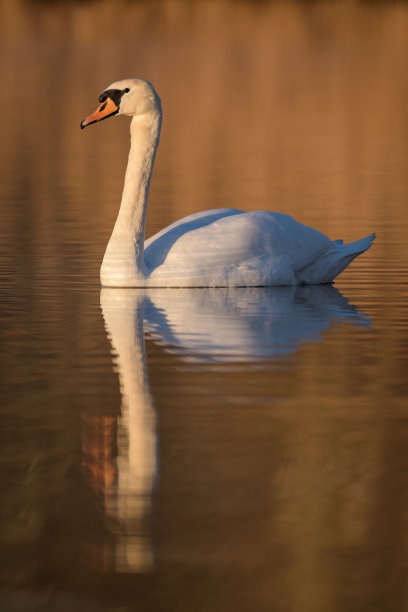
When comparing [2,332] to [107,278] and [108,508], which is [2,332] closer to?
[107,278]

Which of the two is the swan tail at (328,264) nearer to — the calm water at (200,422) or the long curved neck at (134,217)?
the calm water at (200,422)

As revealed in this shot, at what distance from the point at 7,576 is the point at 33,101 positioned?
156 ft

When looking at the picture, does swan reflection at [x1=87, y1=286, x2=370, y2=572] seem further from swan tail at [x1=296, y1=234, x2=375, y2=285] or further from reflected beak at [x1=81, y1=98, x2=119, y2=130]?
reflected beak at [x1=81, y1=98, x2=119, y2=130]

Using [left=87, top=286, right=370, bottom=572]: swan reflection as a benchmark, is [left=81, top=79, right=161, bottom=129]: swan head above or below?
above

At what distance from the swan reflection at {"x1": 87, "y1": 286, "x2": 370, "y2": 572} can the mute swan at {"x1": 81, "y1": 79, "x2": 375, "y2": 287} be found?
0.40ft

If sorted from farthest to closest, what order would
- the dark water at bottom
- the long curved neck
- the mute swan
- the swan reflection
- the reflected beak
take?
the reflected beak
the long curved neck
the mute swan
the swan reflection
the dark water at bottom

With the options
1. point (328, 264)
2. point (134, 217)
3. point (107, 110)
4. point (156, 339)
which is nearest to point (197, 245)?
point (134, 217)

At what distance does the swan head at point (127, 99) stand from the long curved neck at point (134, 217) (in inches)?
3.6

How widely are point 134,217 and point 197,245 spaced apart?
2.94 ft

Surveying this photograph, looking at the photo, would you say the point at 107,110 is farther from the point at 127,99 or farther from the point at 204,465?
the point at 204,465

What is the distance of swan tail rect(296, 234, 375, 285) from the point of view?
43.2 feet

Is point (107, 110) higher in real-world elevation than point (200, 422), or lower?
higher

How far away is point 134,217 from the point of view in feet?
42.4

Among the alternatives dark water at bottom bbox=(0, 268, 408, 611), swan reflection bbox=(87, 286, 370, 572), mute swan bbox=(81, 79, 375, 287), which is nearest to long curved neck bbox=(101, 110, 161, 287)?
mute swan bbox=(81, 79, 375, 287)
